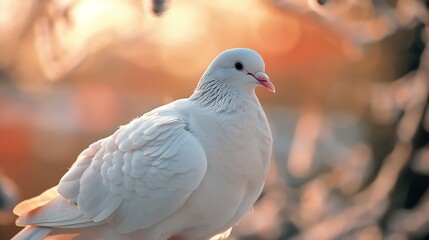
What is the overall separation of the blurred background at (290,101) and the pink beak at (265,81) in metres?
1.56

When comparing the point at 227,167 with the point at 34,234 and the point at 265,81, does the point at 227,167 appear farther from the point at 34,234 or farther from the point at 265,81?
the point at 34,234

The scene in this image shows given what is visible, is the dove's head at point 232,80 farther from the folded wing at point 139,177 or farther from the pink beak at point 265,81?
the folded wing at point 139,177

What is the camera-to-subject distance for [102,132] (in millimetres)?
3561

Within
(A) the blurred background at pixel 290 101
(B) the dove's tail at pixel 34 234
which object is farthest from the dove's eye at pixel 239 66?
(A) the blurred background at pixel 290 101

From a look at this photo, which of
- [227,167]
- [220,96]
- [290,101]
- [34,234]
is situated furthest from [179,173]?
[290,101]

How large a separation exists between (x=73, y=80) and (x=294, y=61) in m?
1.27

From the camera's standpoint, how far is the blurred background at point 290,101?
3.24 meters

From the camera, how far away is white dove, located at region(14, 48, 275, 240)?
1517mm

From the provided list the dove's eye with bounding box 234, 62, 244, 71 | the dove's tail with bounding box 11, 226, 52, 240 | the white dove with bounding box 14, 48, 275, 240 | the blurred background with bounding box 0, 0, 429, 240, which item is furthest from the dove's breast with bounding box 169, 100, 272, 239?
the blurred background with bounding box 0, 0, 429, 240

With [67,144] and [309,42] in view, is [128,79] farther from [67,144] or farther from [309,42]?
[309,42]

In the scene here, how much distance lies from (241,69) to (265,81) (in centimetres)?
8

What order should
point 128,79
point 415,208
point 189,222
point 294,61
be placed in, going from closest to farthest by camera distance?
1. point 189,222
2. point 294,61
3. point 128,79
4. point 415,208

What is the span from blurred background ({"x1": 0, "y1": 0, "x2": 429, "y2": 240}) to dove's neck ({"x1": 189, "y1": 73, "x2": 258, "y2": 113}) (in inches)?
57.5

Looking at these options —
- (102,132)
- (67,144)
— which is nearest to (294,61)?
(102,132)
